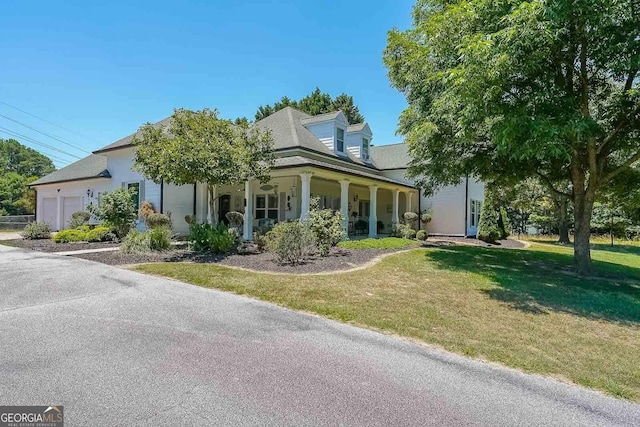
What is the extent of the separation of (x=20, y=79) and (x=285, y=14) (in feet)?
73.1

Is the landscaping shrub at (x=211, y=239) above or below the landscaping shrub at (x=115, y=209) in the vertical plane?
below

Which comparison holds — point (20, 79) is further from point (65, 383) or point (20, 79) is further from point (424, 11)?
point (65, 383)

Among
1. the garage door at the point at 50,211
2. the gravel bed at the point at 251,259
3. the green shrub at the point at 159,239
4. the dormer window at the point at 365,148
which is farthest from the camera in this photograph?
the garage door at the point at 50,211

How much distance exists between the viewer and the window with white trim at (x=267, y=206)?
1961cm

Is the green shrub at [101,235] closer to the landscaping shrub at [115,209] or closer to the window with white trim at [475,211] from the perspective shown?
the landscaping shrub at [115,209]

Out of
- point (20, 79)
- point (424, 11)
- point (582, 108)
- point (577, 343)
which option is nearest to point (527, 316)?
point (577, 343)

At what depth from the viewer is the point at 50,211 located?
80.6ft

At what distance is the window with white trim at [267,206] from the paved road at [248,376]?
45.8ft

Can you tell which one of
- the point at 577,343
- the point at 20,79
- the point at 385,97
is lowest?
the point at 577,343

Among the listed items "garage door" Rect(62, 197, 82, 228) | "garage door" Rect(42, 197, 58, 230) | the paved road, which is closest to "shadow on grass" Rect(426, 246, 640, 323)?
the paved road

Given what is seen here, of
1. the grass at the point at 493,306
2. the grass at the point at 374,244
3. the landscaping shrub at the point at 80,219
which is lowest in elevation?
the grass at the point at 493,306

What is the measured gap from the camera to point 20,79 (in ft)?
78.4

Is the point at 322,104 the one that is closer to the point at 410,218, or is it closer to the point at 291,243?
the point at 410,218

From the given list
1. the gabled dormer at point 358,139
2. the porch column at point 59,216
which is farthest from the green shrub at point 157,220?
the gabled dormer at point 358,139
